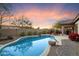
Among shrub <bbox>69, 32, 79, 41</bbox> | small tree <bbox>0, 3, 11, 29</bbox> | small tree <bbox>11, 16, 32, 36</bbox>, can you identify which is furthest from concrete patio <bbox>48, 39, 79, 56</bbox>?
small tree <bbox>0, 3, 11, 29</bbox>

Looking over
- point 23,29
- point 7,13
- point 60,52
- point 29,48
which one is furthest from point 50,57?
point 7,13

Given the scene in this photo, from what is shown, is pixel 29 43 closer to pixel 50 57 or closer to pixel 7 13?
pixel 50 57

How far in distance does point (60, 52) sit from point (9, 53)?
961mm

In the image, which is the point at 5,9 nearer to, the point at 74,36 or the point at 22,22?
the point at 22,22

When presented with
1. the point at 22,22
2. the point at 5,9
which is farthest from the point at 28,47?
the point at 5,9

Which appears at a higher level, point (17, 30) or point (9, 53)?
point (17, 30)

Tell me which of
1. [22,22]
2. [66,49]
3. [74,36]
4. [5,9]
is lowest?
[66,49]

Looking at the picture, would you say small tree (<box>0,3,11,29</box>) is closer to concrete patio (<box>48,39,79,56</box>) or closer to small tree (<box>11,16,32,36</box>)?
small tree (<box>11,16,32,36</box>)

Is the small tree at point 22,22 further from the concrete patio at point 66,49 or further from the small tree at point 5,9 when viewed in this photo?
the concrete patio at point 66,49

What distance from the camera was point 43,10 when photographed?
3412mm

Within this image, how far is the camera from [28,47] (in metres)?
3.39

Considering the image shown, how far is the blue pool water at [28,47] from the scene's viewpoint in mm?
3374

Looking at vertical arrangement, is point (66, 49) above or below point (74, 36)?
below

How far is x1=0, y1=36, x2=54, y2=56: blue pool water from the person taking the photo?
3.37 m
